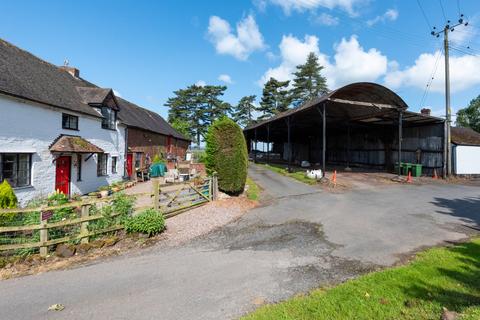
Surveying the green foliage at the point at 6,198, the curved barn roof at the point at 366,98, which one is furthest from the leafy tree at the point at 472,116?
the green foliage at the point at 6,198

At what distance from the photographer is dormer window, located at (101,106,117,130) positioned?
55.7ft

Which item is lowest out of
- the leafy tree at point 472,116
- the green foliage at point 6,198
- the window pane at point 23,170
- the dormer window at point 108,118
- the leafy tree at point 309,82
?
the green foliage at point 6,198

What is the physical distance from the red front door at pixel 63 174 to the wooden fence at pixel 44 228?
6.45 m

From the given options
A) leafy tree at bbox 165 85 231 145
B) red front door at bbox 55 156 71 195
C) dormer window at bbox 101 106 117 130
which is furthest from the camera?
leafy tree at bbox 165 85 231 145

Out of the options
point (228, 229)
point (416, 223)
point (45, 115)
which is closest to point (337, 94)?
point (416, 223)

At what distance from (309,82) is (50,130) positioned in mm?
57560

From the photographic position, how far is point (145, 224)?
7.77 metres

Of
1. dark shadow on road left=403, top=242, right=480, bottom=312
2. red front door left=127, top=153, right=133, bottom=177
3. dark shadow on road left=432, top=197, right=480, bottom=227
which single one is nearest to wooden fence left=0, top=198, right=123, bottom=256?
dark shadow on road left=403, top=242, right=480, bottom=312

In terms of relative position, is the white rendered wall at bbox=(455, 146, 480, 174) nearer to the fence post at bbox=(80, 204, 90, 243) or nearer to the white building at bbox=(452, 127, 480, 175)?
the white building at bbox=(452, 127, 480, 175)

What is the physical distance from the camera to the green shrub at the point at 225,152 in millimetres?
12617

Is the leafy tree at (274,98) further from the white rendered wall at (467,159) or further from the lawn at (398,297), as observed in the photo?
the lawn at (398,297)

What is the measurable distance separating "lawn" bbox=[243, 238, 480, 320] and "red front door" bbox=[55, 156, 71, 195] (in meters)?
13.0

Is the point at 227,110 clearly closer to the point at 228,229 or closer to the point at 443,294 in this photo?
the point at 228,229

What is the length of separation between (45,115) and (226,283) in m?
12.1
